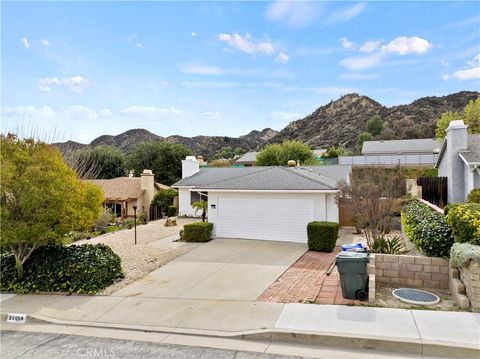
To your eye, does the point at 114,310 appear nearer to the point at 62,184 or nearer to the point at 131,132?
the point at 62,184

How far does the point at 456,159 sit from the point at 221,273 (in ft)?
44.6

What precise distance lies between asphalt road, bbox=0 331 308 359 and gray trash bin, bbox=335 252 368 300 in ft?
8.82

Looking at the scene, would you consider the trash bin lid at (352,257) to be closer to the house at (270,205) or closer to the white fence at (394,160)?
the house at (270,205)

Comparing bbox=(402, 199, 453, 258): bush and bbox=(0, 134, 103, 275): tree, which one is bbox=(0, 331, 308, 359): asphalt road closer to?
bbox=(0, 134, 103, 275): tree

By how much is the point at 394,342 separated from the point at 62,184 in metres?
8.56

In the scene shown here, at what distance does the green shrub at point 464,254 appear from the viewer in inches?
229

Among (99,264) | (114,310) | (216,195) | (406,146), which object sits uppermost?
(406,146)

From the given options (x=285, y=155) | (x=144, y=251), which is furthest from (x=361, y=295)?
(x=285, y=155)

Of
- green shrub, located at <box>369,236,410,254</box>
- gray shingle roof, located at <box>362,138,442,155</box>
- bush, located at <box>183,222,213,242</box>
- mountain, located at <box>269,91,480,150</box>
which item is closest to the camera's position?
green shrub, located at <box>369,236,410,254</box>

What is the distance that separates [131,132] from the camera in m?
81.4

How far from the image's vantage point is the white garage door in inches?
549

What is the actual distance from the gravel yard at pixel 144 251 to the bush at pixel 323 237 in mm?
5114

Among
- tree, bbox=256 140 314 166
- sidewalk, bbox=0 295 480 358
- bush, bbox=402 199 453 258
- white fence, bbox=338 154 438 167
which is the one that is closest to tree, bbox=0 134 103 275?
sidewalk, bbox=0 295 480 358

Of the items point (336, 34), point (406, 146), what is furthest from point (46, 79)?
point (406, 146)
